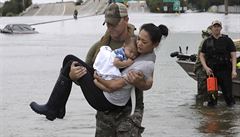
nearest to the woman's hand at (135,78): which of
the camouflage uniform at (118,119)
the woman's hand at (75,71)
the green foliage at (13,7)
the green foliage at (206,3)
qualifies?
the camouflage uniform at (118,119)

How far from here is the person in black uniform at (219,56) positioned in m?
11.2

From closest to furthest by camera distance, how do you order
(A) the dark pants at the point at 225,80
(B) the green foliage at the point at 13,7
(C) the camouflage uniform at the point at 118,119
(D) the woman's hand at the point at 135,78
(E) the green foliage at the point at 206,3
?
(D) the woman's hand at the point at 135,78
(C) the camouflage uniform at the point at 118,119
(A) the dark pants at the point at 225,80
(E) the green foliage at the point at 206,3
(B) the green foliage at the point at 13,7

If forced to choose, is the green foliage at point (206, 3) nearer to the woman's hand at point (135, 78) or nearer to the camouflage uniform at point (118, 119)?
the camouflage uniform at point (118, 119)

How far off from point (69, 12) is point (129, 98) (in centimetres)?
15187

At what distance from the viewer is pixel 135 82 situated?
5.08 metres

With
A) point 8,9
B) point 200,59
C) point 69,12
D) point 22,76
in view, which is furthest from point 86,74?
point 8,9

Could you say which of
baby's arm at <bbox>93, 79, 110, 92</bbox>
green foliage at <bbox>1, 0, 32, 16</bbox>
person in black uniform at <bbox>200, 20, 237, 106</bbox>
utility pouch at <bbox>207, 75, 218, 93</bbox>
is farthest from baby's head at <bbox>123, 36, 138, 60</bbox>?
green foliage at <bbox>1, 0, 32, 16</bbox>

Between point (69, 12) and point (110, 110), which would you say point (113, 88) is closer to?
point (110, 110)

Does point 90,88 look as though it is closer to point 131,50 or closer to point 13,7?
point 131,50

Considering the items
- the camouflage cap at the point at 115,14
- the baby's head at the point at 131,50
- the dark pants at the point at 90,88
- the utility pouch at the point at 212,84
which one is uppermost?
the camouflage cap at the point at 115,14

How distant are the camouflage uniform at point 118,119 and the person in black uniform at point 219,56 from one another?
19.6 feet

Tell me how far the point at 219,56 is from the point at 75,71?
21.4 ft

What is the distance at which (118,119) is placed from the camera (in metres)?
5.38

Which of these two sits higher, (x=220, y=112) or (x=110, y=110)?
(x=110, y=110)
